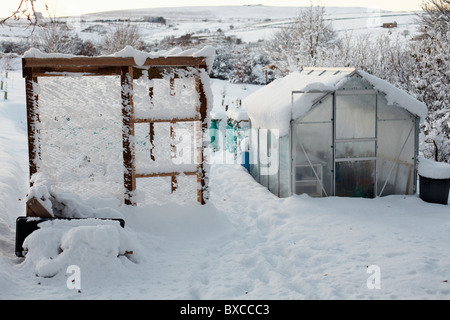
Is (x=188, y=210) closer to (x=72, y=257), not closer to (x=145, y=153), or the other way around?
(x=145, y=153)

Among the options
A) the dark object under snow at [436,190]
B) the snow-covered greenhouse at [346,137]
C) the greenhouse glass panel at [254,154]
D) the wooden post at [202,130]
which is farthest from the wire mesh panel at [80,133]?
the dark object under snow at [436,190]

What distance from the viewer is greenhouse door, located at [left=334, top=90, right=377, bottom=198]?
10.4 m

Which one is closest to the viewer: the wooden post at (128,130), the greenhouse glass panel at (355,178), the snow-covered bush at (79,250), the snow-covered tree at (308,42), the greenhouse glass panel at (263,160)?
the snow-covered bush at (79,250)

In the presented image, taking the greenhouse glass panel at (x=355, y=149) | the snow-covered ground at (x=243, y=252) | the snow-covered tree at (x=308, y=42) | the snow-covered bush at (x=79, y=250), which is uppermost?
the snow-covered tree at (x=308, y=42)

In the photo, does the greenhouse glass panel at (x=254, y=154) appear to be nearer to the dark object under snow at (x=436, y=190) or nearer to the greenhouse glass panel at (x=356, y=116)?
the greenhouse glass panel at (x=356, y=116)

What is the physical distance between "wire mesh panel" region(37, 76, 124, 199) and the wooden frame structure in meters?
0.11

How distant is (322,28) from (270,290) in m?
23.3

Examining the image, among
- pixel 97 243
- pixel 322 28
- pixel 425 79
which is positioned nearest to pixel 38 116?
pixel 97 243

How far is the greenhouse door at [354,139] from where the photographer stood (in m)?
10.4

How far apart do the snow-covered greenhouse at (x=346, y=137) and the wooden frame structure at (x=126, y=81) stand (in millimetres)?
2301

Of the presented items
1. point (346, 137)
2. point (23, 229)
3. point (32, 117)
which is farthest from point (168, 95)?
point (346, 137)

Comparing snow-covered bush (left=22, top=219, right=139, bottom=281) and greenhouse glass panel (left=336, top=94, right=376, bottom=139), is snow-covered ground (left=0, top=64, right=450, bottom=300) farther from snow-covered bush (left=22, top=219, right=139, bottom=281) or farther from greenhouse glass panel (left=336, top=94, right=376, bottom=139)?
greenhouse glass panel (left=336, top=94, right=376, bottom=139)

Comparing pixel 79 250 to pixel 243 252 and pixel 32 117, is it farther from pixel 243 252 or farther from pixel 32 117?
pixel 32 117

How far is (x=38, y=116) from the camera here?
793cm
